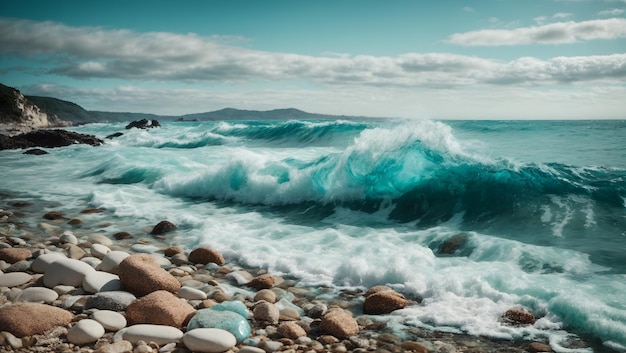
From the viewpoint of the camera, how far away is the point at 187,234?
7191 millimetres

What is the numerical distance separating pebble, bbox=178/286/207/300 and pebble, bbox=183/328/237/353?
3.56 ft

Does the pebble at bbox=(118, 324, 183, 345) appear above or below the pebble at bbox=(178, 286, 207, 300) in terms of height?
above

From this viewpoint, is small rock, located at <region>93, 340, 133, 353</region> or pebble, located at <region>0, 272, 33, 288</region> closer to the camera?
small rock, located at <region>93, 340, 133, 353</region>

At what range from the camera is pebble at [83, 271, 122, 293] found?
4.18 m

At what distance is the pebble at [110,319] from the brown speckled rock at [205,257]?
208 centimetres

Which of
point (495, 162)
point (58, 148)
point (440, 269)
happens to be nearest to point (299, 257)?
point (440, 269)

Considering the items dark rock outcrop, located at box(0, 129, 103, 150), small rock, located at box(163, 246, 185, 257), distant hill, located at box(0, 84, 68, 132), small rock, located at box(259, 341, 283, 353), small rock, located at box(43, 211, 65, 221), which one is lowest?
small rock, located at box(259, 341, 283, 353)

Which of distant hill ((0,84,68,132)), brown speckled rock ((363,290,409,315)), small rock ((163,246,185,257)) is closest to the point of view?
brown speckled rock ((363,290,409,315))

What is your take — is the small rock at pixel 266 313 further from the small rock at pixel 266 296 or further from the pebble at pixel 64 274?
the pebble at pixel 64 274

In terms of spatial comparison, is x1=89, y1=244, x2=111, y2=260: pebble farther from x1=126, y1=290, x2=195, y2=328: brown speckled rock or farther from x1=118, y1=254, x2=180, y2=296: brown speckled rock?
x1=126, y1=290, x2=195, y2=328: brown speckled rock

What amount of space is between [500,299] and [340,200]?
17.9ft

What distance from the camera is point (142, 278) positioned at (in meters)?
4.18

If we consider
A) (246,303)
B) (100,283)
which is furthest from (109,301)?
(246,303)

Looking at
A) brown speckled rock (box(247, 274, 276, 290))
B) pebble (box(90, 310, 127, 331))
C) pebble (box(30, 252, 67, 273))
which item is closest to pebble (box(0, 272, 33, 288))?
pebble (box(30, 252, 67, 273))
